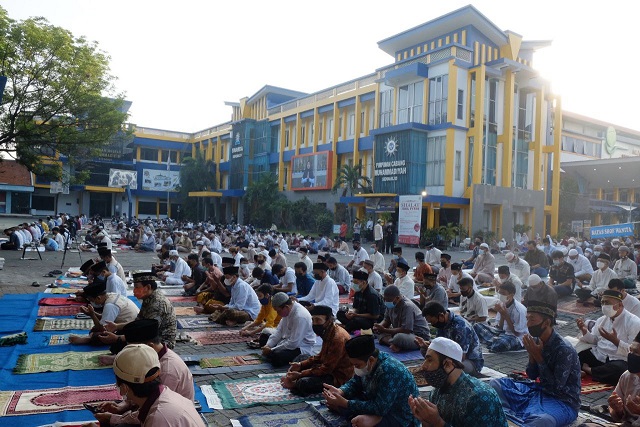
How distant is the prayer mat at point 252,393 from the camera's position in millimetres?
5020

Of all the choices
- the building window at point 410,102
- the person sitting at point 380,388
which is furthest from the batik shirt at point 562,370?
the building window at point 410,102

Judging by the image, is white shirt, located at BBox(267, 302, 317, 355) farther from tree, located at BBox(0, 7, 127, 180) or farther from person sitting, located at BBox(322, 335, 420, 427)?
tree, located at BBox(0, 7, 127, 180)

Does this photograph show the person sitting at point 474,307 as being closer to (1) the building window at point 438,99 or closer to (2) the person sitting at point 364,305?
(2) the person sitting at point 364,305

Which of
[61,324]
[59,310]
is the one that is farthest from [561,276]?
[59,310]

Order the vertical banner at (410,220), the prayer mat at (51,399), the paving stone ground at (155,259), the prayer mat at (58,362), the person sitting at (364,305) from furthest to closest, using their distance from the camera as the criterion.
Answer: the vertical banner at (410,220) < the person sitting at (364,305) < the prayer mat at (58,362) < the paving stone ground at (155,259) < the prayer mat at (51,399)

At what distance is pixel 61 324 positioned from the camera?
7867 millimetres

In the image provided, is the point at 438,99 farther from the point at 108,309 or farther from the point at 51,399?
the point at 51,399

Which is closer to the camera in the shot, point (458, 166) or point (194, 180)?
point (458, 166)

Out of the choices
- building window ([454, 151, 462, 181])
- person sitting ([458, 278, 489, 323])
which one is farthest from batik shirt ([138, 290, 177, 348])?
building window ([454, 151, 462, 181])

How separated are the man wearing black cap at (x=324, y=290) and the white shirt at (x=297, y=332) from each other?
2.32 metres

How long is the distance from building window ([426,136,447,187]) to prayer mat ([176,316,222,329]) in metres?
20.6

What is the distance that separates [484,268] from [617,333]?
23.4ft

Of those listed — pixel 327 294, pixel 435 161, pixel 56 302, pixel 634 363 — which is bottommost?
pixel 56 302

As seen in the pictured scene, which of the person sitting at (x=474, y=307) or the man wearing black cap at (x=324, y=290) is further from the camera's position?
the man wearing black cap at (x=324, y=290)
